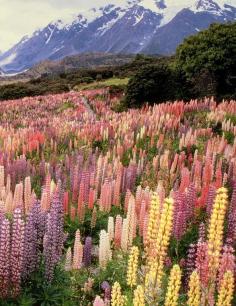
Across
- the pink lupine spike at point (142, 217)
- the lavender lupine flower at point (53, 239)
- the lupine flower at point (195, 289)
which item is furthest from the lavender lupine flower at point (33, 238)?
the lupine flower at point (195, 289)

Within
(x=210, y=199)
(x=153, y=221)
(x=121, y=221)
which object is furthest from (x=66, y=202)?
(x=153, y=221)

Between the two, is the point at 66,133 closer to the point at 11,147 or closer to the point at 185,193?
the point at 11,147

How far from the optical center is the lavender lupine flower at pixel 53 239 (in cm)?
528

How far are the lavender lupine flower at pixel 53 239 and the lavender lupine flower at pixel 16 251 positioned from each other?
370 mm

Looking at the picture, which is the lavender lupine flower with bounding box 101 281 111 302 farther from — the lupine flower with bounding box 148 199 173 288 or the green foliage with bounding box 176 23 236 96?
the green foliage with bounding box 176 23 236 96

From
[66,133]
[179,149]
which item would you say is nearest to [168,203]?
[179,149]

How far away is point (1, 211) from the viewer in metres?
5.28

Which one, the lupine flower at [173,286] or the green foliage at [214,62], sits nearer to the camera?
the lupine flower at [173,286]

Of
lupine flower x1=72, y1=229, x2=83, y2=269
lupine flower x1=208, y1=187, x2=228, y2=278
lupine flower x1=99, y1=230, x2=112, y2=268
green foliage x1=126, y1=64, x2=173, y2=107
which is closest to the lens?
lupine flower x1=208, y1=187, x2=228, y2=278

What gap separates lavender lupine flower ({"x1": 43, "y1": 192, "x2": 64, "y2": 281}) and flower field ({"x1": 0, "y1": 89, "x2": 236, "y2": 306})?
0.01 metres

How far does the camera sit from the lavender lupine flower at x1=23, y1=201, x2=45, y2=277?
5234 millimetres

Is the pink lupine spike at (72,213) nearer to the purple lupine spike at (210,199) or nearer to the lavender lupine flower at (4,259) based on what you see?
the purple lupine spike at (210,199)

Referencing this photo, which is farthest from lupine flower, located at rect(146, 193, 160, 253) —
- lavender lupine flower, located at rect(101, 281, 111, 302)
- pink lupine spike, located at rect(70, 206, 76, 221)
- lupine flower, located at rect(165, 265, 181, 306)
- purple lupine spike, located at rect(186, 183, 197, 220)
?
pink lupine spike, located at rect(70, 206, 76, 221)

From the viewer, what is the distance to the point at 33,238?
542cm
